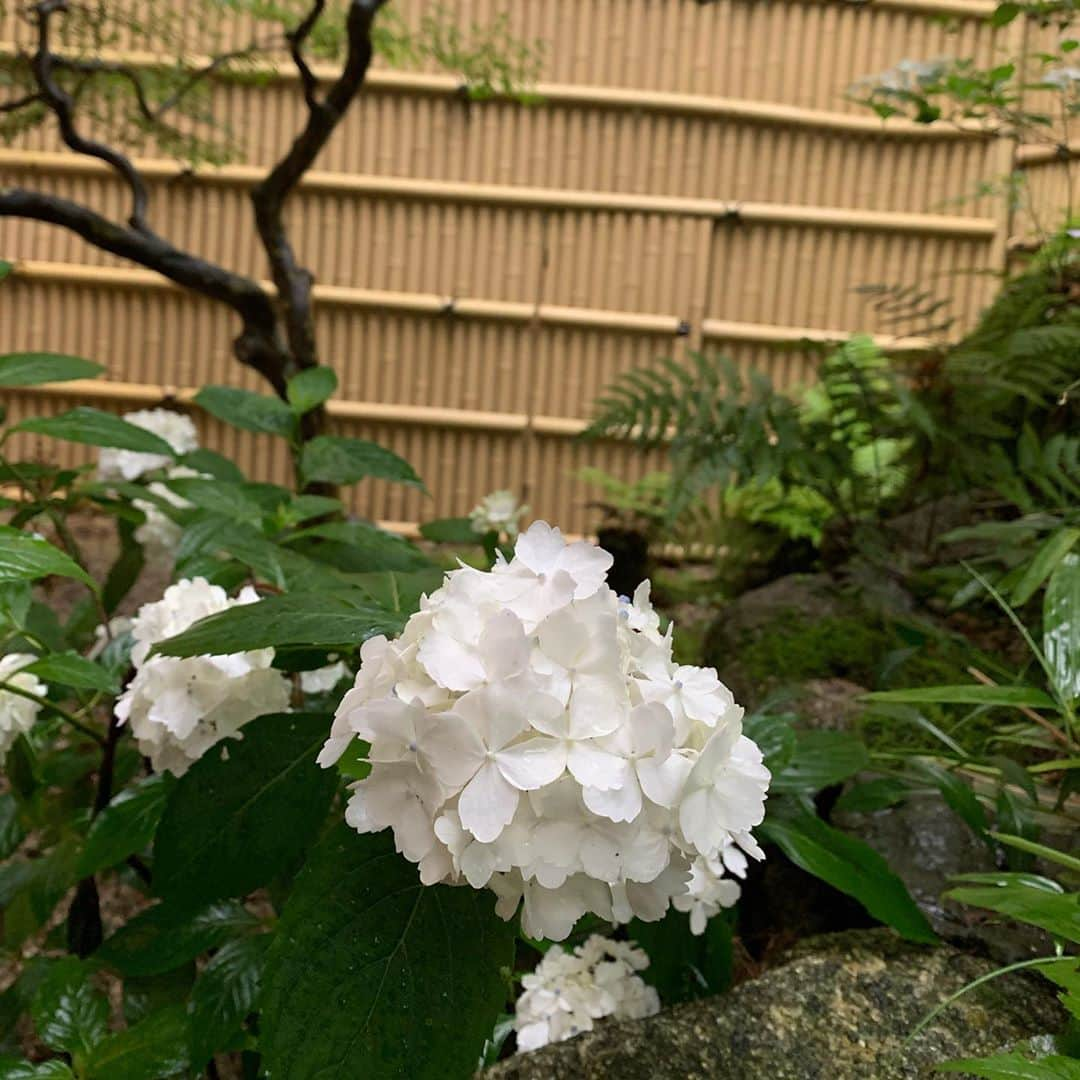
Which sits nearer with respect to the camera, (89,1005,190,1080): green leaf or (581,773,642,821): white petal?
→ (581,773,642,821): white petal

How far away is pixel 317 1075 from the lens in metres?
0.47

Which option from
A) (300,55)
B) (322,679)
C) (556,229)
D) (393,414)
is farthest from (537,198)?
(322,679)

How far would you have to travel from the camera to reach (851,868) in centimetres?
78

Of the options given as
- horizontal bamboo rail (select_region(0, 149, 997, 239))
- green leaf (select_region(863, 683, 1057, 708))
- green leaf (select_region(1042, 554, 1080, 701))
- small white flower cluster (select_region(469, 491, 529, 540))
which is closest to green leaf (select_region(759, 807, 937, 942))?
green leaf (select_region(863, 683, 1057, 708))

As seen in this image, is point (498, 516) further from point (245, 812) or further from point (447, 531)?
point (245, 812)

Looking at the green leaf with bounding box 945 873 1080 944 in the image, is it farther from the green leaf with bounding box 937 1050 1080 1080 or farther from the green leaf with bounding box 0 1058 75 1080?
the green leaf with bounding box 0 1058 75 1080

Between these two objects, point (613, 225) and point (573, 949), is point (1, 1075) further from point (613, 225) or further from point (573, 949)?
point (613, 225)

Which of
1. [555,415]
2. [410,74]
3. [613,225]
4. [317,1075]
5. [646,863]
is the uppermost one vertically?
[410,74]

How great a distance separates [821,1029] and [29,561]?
0.68m

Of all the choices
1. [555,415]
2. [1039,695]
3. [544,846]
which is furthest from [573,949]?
[555,415]

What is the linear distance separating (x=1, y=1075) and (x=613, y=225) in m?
4.19

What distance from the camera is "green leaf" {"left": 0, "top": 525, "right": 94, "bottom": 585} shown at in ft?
2.02

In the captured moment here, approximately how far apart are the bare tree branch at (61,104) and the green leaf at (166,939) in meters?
2.05

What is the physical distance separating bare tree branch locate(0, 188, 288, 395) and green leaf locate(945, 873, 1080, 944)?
2.19m
